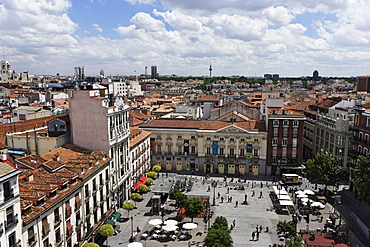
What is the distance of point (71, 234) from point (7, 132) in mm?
30954

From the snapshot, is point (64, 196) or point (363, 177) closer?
point (64, 196)

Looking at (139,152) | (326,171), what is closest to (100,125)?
(139,152)

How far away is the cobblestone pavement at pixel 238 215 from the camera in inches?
1901

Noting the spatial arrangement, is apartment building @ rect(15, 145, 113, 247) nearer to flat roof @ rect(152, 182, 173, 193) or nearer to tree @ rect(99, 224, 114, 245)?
tree @ rect(99, 224, 114, 245)

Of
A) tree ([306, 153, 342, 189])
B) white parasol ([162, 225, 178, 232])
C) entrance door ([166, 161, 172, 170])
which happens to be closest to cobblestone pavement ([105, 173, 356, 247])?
white parasol ([162, 225, 178, 232])

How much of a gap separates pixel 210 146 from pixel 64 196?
49796 millimetres

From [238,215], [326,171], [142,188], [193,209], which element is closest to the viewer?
[193,209]

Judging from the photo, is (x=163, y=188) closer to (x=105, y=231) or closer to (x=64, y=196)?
(x=105, y=231)

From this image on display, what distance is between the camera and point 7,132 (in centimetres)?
5941

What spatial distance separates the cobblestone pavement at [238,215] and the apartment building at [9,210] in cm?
2032

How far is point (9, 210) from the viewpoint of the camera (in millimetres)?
28125

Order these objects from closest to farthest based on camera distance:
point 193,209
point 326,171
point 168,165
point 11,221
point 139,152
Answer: point 11,221 → point 193,209 → point 326,171 → point 139,152 → point 168,165

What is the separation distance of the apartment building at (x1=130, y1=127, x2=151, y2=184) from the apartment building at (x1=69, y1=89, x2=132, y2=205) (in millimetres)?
9912

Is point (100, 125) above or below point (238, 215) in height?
above
